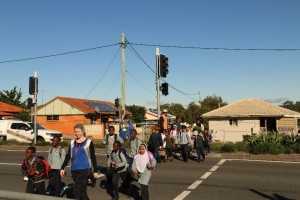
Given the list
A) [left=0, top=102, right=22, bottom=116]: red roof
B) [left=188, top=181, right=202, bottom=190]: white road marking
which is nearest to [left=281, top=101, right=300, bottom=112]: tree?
[left=0, top=102, right=22, bottom=116]: red roof

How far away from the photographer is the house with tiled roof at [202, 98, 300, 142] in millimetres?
34125

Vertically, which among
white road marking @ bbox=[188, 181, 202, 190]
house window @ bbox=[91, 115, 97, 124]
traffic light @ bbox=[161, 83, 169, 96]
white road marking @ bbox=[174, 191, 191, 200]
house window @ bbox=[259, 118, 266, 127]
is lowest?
white road marking @ bbox=[174, 191, 191, 200]

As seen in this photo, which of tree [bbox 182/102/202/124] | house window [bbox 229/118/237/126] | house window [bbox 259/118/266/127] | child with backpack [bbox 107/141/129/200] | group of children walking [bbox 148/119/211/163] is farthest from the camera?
tree [bbox 182/102/202/124]

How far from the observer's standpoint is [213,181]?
36.0ft

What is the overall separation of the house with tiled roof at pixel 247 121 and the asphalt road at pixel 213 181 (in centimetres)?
1965

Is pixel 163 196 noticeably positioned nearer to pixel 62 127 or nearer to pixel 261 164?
pixel 261 164

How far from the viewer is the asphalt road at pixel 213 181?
9.32 m

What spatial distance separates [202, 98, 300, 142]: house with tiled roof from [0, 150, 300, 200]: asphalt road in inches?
774

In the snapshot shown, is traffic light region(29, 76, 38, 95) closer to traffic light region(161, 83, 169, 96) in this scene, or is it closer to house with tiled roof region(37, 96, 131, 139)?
traffic light region(161, 83, 169, 96)

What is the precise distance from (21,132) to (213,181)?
1875 cm

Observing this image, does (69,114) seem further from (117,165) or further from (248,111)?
(117,165)

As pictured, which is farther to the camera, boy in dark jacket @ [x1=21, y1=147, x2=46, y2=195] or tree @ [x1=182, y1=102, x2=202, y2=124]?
tree @ [x1=182, y1=102, x2=202, y2=124]

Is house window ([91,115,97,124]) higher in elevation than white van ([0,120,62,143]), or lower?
higher

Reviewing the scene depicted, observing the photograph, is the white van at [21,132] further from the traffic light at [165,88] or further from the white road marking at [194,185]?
the white road marking at [194,185]
